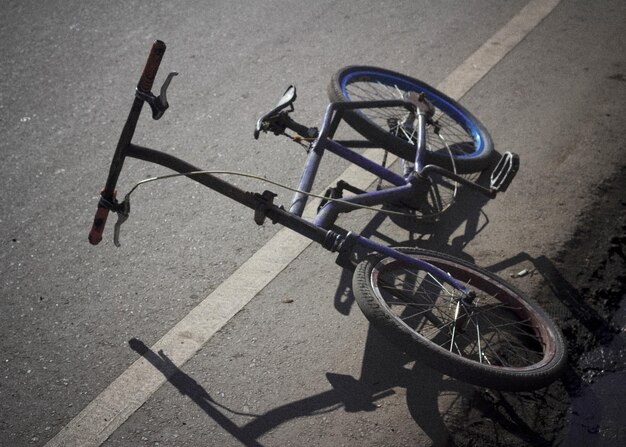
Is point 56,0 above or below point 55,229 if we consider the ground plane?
above

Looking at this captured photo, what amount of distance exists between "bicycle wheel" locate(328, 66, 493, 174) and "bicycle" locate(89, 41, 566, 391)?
10 millimetres

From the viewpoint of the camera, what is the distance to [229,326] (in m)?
3.49

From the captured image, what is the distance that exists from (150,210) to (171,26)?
254 cm

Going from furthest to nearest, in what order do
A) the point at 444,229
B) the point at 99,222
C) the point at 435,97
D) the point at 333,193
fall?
the point at 435,97, the point at 444,229, the point at 333,193, the point at 99,222

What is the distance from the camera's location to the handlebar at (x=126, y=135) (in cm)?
266

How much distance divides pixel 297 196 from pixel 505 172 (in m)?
1.55

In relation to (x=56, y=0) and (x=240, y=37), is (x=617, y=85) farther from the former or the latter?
(x=56, y=0)

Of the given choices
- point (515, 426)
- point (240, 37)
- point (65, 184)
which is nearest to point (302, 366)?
point (515, 426)

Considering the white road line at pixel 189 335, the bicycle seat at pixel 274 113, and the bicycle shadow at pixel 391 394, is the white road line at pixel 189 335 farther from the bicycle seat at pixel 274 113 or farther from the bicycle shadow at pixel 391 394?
the bicycle seat at pixel 274 113

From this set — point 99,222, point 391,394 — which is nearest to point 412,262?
point 391,394

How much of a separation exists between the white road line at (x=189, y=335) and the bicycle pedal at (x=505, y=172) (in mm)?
844

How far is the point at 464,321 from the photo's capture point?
3184 mm

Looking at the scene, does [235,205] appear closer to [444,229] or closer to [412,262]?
[444,229]

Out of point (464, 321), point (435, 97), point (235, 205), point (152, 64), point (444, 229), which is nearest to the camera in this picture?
point (152, 64)
